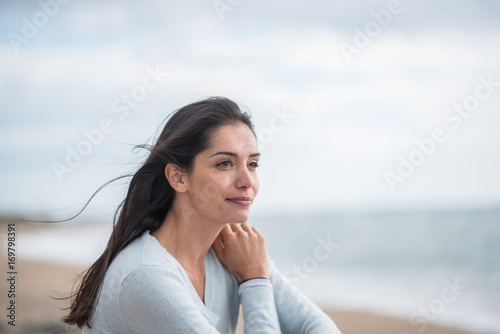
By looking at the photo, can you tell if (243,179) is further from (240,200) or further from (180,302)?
(180,302)

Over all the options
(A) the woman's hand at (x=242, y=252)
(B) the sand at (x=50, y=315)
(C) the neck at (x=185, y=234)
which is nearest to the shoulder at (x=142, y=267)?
(C) the neck at (x=185, y=234)

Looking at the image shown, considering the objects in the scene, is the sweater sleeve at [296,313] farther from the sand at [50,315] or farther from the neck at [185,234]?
the sand at [50,315]

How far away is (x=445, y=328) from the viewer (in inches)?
311

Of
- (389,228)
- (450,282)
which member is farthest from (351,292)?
(389,228)

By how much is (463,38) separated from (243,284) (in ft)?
71.0

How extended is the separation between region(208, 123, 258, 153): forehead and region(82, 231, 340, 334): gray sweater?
48 centimetres

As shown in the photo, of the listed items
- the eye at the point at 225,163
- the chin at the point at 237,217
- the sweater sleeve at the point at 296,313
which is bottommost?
the sweater sleeve at the point at 296,313

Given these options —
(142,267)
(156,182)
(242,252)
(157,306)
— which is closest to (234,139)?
(156,182)

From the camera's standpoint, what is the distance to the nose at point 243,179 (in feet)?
7.48

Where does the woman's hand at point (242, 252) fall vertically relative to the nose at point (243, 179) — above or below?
below

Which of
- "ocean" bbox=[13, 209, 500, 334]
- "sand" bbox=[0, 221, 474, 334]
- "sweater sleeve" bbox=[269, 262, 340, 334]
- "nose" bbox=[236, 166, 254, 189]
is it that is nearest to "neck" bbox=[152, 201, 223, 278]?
"nose" bbox=[236, 166, 254, 189]

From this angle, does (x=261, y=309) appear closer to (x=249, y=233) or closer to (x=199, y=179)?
(x=249, y=233)

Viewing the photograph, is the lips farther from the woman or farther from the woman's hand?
the woman's hand

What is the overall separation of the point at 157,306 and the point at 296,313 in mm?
728
